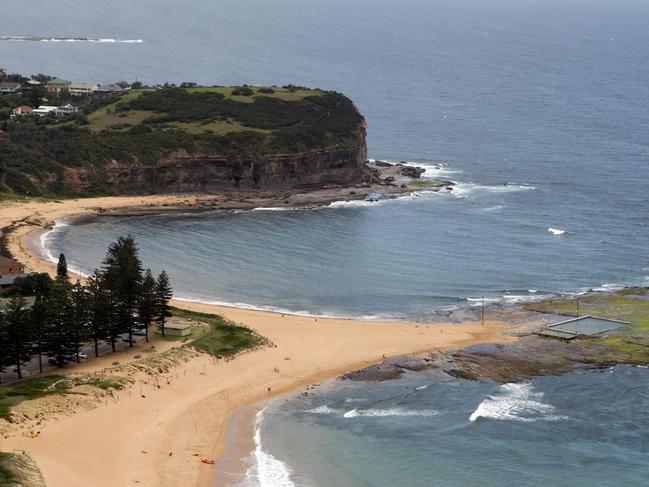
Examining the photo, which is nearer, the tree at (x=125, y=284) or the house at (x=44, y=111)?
the tree at (x=125, y=284)

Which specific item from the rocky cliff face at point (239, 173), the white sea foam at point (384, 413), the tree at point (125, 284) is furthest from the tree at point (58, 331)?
the rocky cliff face at point (239, 173)

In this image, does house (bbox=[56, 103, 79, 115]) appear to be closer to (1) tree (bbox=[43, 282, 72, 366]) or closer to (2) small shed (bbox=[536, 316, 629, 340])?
(1) tree (bbox=[43, 282, 72, 366])

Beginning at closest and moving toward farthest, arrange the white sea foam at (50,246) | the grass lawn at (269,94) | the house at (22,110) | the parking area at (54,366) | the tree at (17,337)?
the tree at (17,337) < the parking area at (54,366) < the white sea foam at (50,246) < the house at (22,110) < the grass lawn at (269,94)

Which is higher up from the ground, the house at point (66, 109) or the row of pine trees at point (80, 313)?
the house at point (66, 109)

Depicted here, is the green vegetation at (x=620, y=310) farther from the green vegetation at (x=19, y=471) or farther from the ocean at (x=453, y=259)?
the green vegetation at (x=19, y=471)

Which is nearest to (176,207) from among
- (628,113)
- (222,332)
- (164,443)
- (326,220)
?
(326,220)
